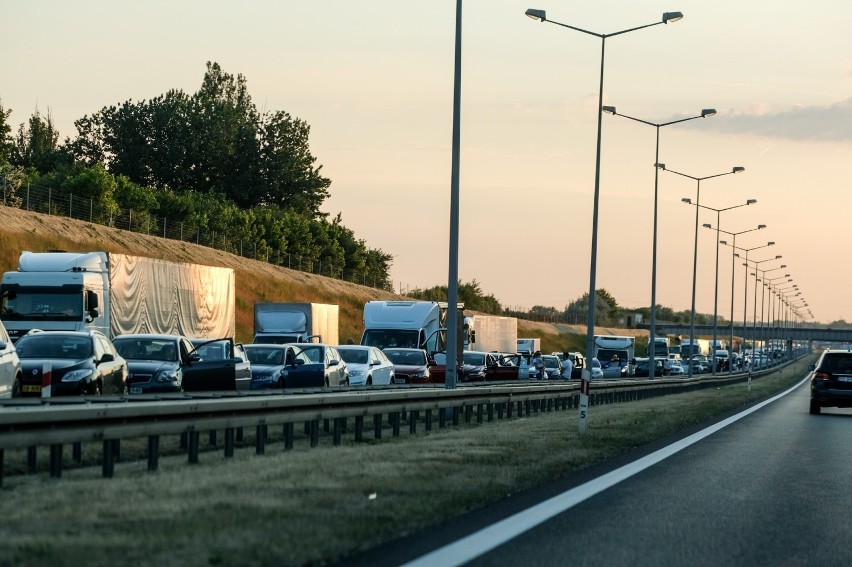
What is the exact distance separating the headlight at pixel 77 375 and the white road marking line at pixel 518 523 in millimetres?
9899

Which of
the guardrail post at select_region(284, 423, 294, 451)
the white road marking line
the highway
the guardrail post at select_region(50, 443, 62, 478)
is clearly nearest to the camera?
the white road marking line

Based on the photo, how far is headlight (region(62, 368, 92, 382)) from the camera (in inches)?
919

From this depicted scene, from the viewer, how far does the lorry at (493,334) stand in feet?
212

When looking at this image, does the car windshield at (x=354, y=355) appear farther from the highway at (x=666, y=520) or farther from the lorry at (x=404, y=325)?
the highway at (x=666, y=520)

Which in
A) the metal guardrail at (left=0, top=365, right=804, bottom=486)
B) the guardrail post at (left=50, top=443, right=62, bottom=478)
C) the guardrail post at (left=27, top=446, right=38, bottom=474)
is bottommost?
the guardrail post at (left=27, top=446, right=38, bottom=474)

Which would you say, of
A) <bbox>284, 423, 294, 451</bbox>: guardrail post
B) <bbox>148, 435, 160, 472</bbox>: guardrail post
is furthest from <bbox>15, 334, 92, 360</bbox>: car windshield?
<bbox>148, 435, 160, 472</bbox>: guardrail post

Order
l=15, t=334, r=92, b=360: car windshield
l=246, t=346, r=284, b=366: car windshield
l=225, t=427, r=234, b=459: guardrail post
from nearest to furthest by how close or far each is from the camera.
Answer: l=225, t=427, r=234, b=459: guardrail post, l=15, t=334, r=92, b=360: car windshield, l=246, t=346, r=284, b=366: car windshield

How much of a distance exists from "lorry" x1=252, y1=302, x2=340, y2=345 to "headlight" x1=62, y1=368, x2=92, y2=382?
865 inches

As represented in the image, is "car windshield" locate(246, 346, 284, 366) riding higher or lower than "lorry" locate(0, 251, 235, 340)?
lower

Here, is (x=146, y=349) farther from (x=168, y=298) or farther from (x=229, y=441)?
(x=229, y=441)

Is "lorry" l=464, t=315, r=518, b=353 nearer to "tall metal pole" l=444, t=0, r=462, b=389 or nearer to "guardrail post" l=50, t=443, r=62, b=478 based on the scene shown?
"tall metal pole" l=444, t=0, r=462, b=389

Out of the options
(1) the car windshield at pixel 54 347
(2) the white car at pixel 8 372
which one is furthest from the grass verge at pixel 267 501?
(1) the car windshield at pixel 54 347

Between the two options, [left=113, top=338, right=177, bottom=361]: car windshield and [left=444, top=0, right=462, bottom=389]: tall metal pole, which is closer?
[left=444, top=0, right=462, bottom=389]: tall metal pole

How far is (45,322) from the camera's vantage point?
32.2 meters
